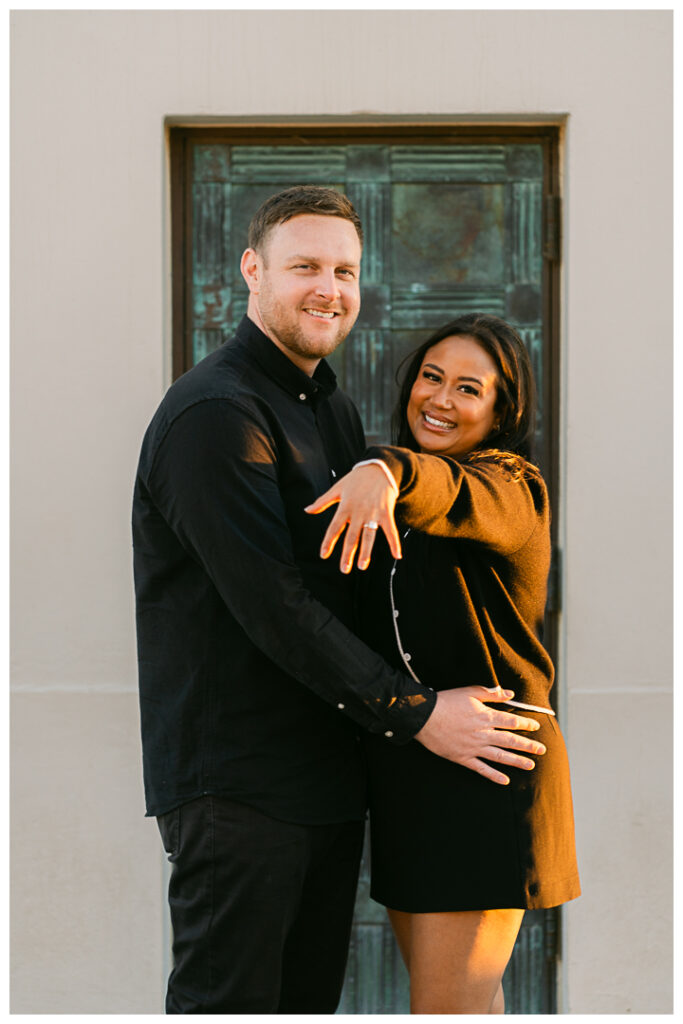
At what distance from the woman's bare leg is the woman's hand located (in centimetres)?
85

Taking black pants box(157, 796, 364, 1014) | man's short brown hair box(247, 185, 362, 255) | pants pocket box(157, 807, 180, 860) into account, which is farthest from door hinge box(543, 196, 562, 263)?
pants pocket box(157, 807, 180, 860)

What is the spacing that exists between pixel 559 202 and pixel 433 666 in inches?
72.5

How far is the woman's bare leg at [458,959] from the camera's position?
218cm

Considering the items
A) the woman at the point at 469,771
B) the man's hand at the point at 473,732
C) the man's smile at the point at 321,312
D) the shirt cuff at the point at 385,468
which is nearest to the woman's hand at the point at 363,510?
the shirt cuff at the point at 385,468

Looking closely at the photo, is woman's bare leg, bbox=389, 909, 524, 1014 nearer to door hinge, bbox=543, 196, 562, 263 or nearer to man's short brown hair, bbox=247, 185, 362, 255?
man's short brown hair, bbox=247, 185, 362, 255

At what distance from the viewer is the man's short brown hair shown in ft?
7.61

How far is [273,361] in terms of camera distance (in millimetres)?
2346

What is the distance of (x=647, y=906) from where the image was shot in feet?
10.8

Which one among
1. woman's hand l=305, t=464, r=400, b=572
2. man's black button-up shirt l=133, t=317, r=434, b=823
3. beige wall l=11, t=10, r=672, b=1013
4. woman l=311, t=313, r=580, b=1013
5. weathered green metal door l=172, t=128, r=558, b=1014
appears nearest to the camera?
woman's hand l=305, t=464, r=400, b=572

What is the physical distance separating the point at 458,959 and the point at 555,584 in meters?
1.44

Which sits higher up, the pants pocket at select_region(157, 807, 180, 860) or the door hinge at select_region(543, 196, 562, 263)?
the door hinge at select_region(543, 196, 562, 263)

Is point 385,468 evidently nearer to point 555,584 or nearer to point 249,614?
point 249,614

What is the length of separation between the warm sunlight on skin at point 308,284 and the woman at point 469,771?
454 mm

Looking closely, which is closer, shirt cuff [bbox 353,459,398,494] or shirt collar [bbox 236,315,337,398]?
shirt cuff [bbox 353,459,398,494]
